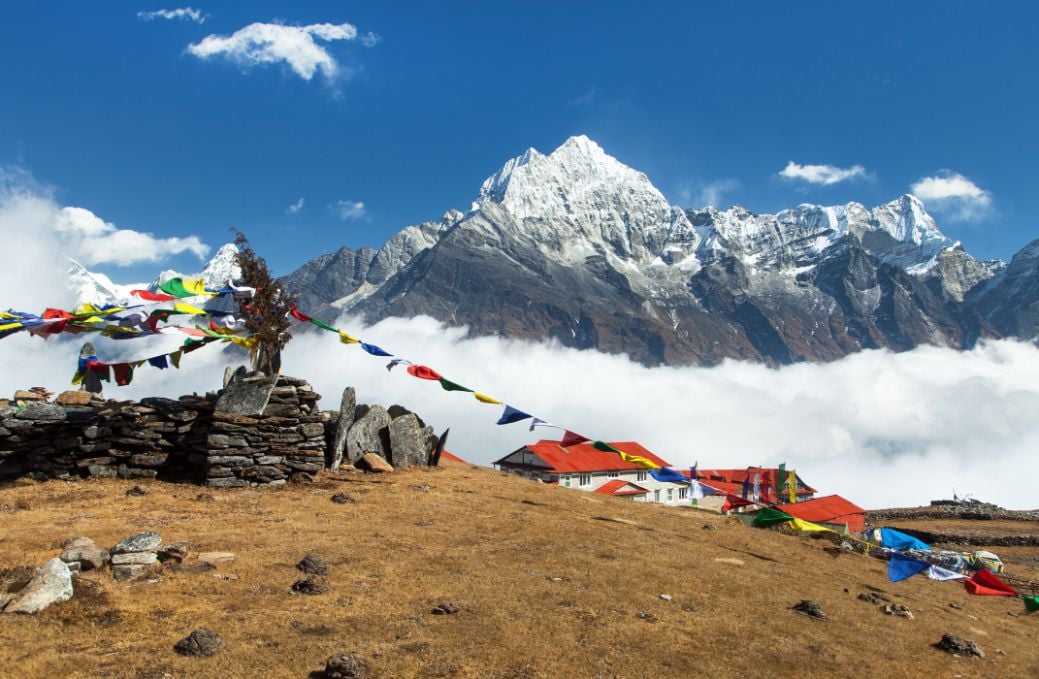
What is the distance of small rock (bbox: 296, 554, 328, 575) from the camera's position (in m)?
12.6

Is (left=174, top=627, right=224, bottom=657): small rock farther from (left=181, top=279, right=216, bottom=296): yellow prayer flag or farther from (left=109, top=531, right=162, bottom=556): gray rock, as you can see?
(left=181, top=279, right=216, bottom=296): yellow prayer flag

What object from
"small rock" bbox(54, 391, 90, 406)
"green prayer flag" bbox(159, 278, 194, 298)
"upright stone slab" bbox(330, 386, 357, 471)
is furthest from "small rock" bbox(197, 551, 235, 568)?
"green prayer flag" bbox(159, 278, 194, 298)

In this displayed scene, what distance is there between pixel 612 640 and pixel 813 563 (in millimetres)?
11169

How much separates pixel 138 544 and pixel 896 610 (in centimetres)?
1566

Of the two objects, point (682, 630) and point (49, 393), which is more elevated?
point (49, 393)

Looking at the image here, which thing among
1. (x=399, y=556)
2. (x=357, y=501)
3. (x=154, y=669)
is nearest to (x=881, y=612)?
(x=399, y=556)

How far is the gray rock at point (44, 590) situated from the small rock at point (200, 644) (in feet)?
7.50

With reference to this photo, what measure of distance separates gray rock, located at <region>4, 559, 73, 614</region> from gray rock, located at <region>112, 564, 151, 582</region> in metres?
0.90

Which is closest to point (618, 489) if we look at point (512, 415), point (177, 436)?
point (512, 415)

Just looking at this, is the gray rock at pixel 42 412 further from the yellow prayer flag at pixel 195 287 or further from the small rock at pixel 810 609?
the small rock at pixel 810 609

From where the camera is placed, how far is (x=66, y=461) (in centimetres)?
1912

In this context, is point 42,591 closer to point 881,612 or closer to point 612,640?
point 612,640

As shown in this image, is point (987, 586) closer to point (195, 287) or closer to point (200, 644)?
point (200, 644)

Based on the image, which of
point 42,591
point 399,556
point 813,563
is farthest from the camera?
point 813,563
